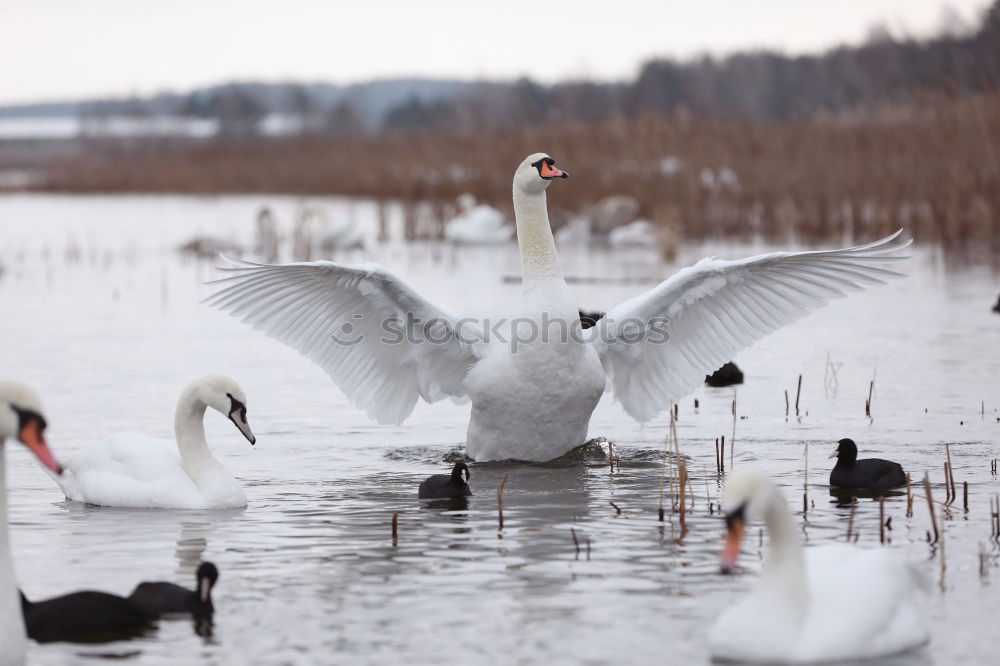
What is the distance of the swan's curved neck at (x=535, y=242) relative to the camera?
29.8 feet

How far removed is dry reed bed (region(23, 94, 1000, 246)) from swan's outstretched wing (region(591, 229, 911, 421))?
38.8 ft

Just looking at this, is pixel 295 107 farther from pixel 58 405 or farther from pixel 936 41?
pixel 58 405

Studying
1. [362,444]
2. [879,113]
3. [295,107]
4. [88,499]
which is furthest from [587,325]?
[295,107]

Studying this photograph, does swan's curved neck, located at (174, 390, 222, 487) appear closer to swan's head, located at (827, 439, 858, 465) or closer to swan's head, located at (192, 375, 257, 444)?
swan's head, located at (192, 375, 257, 444)

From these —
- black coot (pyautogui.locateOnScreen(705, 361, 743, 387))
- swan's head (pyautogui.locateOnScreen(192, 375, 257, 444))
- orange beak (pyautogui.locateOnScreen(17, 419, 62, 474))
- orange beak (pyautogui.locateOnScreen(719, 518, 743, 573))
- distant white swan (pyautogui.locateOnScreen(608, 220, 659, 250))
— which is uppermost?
distant white swan (pyautogui.locateOnScreen(608, 220, 659, 250))

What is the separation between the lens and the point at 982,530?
23.7 feet

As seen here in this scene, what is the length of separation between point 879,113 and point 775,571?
2319 centimetres

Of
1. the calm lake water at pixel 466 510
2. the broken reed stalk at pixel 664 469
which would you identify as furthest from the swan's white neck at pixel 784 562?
the broken reed stalk at pixel 664 469

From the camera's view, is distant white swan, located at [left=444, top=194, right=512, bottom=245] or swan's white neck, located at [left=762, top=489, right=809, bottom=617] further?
distant white swan, located at [left=444, top=194, right=512, bottom=245]

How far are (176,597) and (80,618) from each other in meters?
0.38

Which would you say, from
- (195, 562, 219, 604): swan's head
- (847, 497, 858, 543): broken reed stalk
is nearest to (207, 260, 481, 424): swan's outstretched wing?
(847, 497, 858, 543): broken reed stalk

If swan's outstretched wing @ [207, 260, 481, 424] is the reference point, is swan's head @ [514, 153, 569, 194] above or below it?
above

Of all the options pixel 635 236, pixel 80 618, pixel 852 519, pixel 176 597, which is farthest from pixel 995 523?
pixel 635 236

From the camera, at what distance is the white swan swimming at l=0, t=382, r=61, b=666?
5.40 meters
